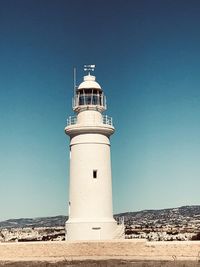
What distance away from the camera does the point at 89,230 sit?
68.1 ft

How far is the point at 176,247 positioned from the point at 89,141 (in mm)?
5918

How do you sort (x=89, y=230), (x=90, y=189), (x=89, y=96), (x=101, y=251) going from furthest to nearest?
1. (x=89, y=96)
2. (x=90, y=189)
3. (x=89, y=230)
4. (x=101, y=251)

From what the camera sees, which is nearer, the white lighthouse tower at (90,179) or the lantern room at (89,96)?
the white lighthouse tower at (90,179)

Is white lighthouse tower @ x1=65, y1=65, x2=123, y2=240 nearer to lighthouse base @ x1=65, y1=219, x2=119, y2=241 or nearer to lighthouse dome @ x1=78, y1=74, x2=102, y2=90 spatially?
lighthouse base @ x1=65, y1=219, x2=119, y2=241

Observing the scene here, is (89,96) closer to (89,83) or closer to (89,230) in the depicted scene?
(89,83)

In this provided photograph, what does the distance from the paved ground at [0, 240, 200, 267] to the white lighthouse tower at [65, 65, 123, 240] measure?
4.75 feet

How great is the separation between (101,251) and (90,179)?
328 centimetres

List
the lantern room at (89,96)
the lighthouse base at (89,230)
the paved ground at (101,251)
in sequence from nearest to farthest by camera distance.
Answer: the paved ground at (101,251) → the lighthouse base at (89,230) → the lantern room at (89,96)

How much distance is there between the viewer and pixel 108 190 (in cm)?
2145

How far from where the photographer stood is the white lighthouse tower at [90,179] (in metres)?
20.9

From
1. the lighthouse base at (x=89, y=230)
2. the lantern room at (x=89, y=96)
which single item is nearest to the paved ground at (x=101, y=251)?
the lighthouse base at (x=89, y=230)

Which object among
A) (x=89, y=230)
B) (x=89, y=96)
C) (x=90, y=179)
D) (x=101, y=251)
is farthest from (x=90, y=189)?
(x=89, y=96)

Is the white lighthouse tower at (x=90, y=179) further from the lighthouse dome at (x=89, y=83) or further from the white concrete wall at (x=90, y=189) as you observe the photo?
the lighthouse dome at (x=89, y=83)

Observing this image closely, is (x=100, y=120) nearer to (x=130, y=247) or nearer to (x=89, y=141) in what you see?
(x=89, y=141)
